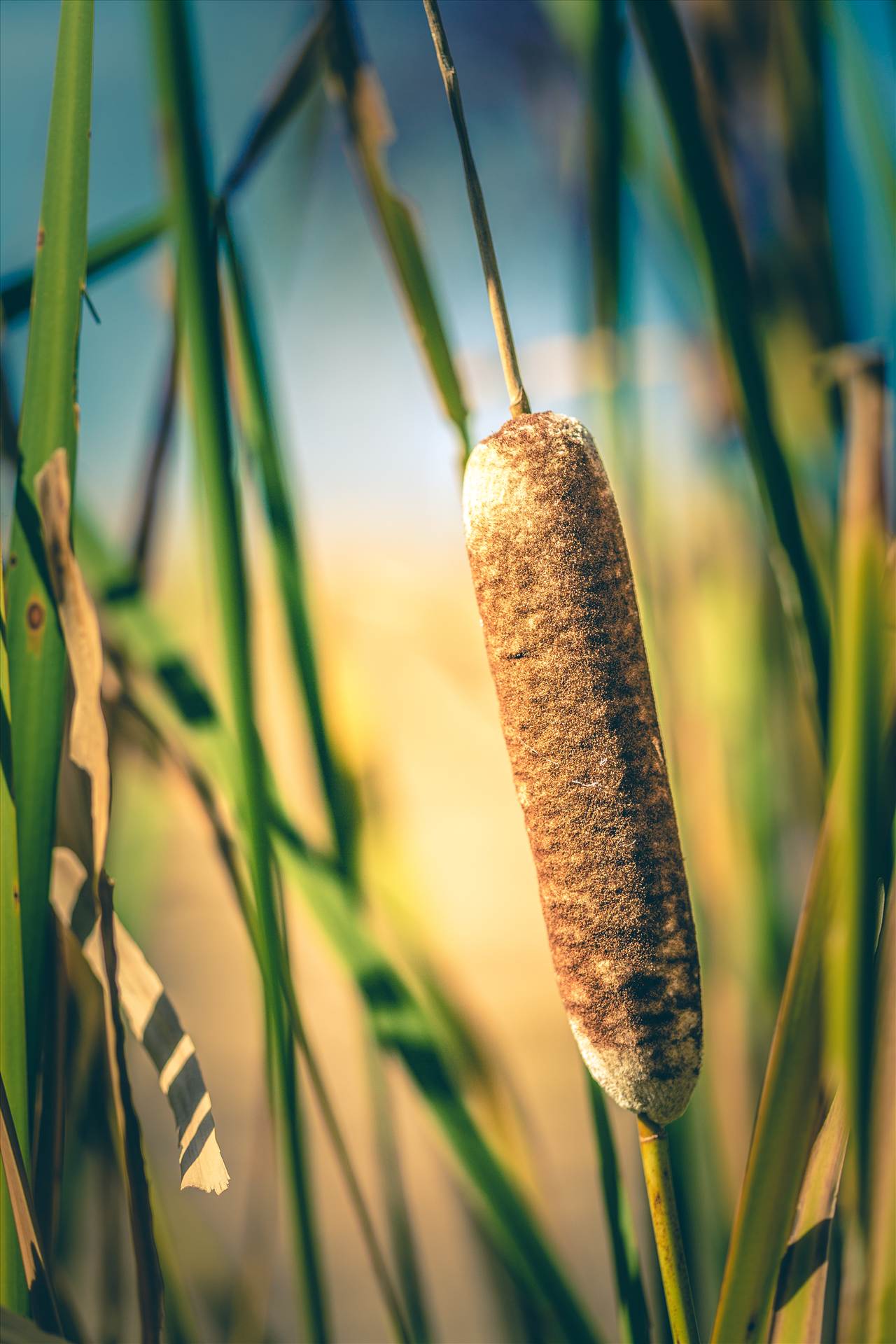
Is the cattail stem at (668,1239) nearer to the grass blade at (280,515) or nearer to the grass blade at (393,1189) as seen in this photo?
the grass blade at (280,515)

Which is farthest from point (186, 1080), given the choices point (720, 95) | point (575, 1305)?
point (720, 95)

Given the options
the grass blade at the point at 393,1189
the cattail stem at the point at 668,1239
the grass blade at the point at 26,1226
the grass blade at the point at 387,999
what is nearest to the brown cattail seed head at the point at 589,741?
the cattail stem at the point at 668,1239

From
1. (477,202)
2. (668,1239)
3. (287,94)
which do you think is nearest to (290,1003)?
(668,1239)

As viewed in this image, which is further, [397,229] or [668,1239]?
[397,229]

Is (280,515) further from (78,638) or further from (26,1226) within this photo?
(26,1226)

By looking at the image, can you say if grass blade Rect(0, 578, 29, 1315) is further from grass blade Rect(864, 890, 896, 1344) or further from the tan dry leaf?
grass blade Rect(864, 890, 896, 1344)

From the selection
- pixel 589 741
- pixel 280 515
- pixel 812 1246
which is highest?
pixel 280 515

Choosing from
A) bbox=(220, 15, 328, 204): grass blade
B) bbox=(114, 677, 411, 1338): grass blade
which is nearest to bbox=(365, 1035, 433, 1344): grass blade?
bbox=(114, 677, 411, 1338): grass blade
